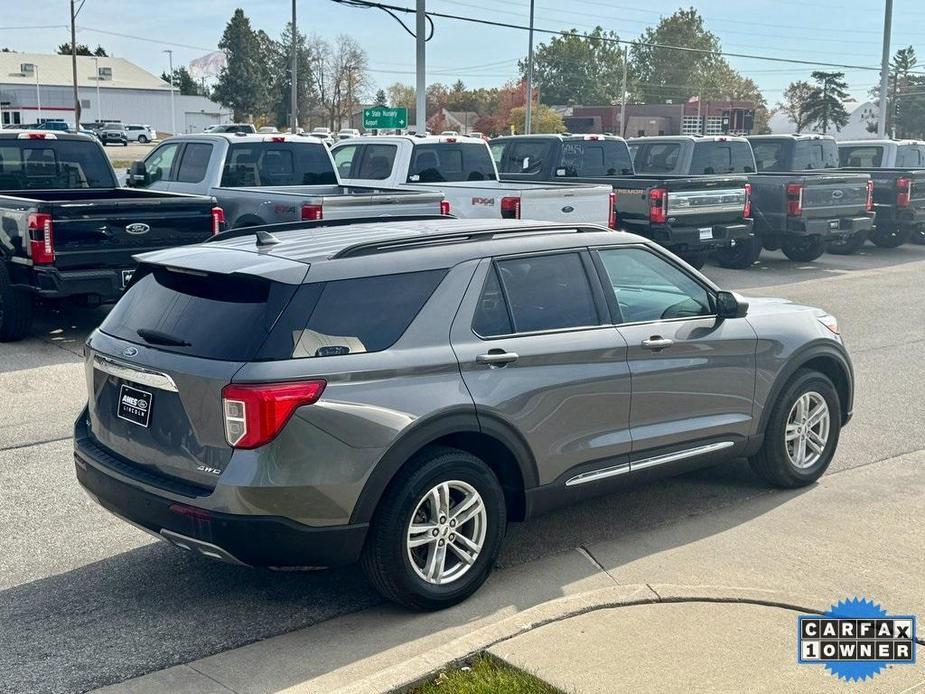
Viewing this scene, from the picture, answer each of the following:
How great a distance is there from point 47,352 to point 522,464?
720cm

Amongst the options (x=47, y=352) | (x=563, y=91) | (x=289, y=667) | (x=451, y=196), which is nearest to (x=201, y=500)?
(x=289, y=667)

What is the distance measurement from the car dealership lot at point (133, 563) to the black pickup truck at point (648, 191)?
23.1 feet

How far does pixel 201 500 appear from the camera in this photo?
15.0ft

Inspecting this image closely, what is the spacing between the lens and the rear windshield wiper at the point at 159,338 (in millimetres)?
4824

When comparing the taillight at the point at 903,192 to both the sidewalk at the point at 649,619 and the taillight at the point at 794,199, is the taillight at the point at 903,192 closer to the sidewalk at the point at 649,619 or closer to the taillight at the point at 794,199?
the taillight at the point at 794,199

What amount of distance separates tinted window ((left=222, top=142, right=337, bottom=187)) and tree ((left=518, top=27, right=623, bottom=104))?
127m

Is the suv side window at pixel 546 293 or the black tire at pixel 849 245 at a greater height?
the suv side window at pixel 546 293

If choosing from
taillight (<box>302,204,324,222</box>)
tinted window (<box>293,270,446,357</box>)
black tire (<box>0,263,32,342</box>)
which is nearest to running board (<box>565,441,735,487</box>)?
tinted window (<box>293,270,446,357</box>)

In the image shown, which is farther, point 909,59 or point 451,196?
point 909,59

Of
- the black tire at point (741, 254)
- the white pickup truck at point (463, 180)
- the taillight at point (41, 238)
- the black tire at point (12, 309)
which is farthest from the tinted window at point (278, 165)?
the black tire at point (741, 254)

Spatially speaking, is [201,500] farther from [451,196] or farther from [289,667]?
[451,196]

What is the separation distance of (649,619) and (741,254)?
600 inches

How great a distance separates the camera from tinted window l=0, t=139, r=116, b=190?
42.9 ft

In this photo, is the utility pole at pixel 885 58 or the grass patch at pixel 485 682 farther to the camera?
the utility pole at pixel 885 58
